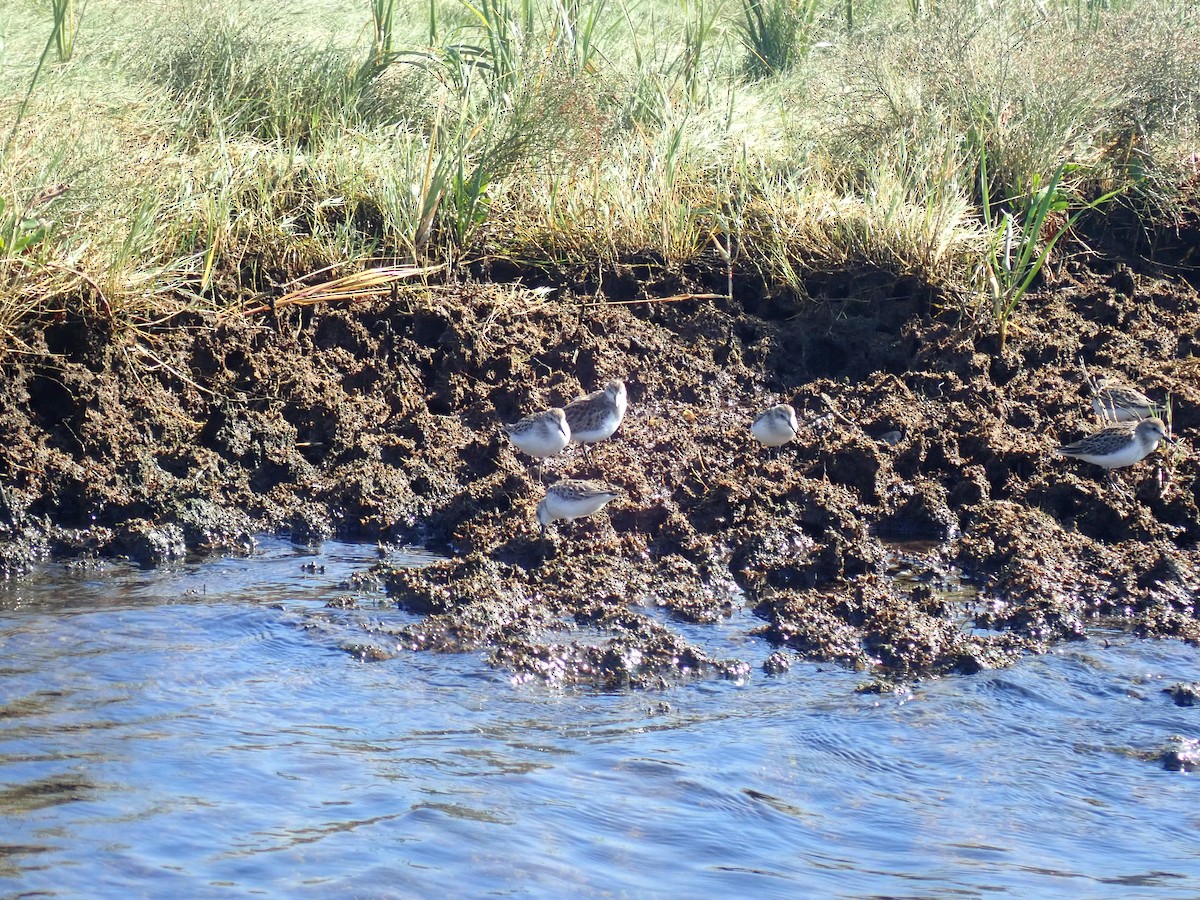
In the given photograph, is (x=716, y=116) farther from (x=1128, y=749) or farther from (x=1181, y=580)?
(x=1128, y=749)

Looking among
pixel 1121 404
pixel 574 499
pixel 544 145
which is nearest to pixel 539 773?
pixel 574 499

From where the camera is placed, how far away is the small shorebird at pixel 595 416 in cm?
726

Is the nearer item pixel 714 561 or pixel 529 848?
pixel 529 848

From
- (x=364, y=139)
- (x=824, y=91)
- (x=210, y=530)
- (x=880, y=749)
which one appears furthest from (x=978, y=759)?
(x=824, y=91)

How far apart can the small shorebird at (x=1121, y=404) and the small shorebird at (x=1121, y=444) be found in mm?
524

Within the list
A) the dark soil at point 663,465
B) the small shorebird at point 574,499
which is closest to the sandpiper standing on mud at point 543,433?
the dark soil at point 663,465

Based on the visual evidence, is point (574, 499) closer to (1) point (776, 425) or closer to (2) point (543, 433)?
(2) point (543, 433)

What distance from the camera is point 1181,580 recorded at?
638 cm

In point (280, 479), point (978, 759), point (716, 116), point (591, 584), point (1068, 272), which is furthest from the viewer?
point (716, 116)

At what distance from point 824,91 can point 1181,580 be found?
6.19 meters

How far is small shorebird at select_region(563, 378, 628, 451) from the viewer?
23.8 feet

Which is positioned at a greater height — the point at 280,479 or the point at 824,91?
the point at 824,91

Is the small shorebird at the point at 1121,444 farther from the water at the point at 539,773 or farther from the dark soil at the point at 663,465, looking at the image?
the water at the point at 539,773

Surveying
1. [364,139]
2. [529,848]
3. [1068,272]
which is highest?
[364,139]
